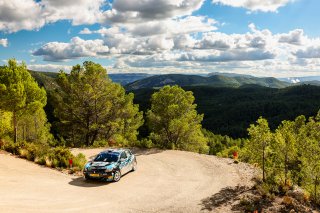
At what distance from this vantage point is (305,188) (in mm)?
19688

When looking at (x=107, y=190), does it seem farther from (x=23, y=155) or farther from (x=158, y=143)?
(x=158, y=143)

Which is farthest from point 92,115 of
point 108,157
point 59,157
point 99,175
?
point 99,175

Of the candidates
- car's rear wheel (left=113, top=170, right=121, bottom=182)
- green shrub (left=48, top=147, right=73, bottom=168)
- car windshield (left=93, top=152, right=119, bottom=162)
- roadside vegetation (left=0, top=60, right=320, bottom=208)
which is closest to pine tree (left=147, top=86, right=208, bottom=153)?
roadside vegetation (left=0, top=60, right=320, bottom=208)

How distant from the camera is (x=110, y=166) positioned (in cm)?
1939

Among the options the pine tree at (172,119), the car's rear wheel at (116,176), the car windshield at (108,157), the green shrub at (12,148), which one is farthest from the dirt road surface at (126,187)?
the pine tree at (172,119)

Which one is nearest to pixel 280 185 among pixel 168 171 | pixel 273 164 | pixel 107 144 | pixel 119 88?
pixel 273 164

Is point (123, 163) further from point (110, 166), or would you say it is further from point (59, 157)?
point (59, 157)

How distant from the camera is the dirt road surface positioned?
14.7 meters

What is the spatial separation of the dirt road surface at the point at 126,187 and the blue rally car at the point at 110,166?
1.54 ft

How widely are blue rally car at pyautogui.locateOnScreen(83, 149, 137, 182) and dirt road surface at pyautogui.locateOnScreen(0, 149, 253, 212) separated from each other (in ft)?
1.54

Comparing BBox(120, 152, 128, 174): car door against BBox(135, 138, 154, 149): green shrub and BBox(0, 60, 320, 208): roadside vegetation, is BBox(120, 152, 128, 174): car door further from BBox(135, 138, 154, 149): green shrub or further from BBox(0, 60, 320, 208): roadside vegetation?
BBox(135, 138, 154, 149): green shrub

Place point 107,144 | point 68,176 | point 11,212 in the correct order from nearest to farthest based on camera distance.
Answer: point 11,212 → point 68,176 → point 107,144

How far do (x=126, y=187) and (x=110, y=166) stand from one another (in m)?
1.82

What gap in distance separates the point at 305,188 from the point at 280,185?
9.31 feet
